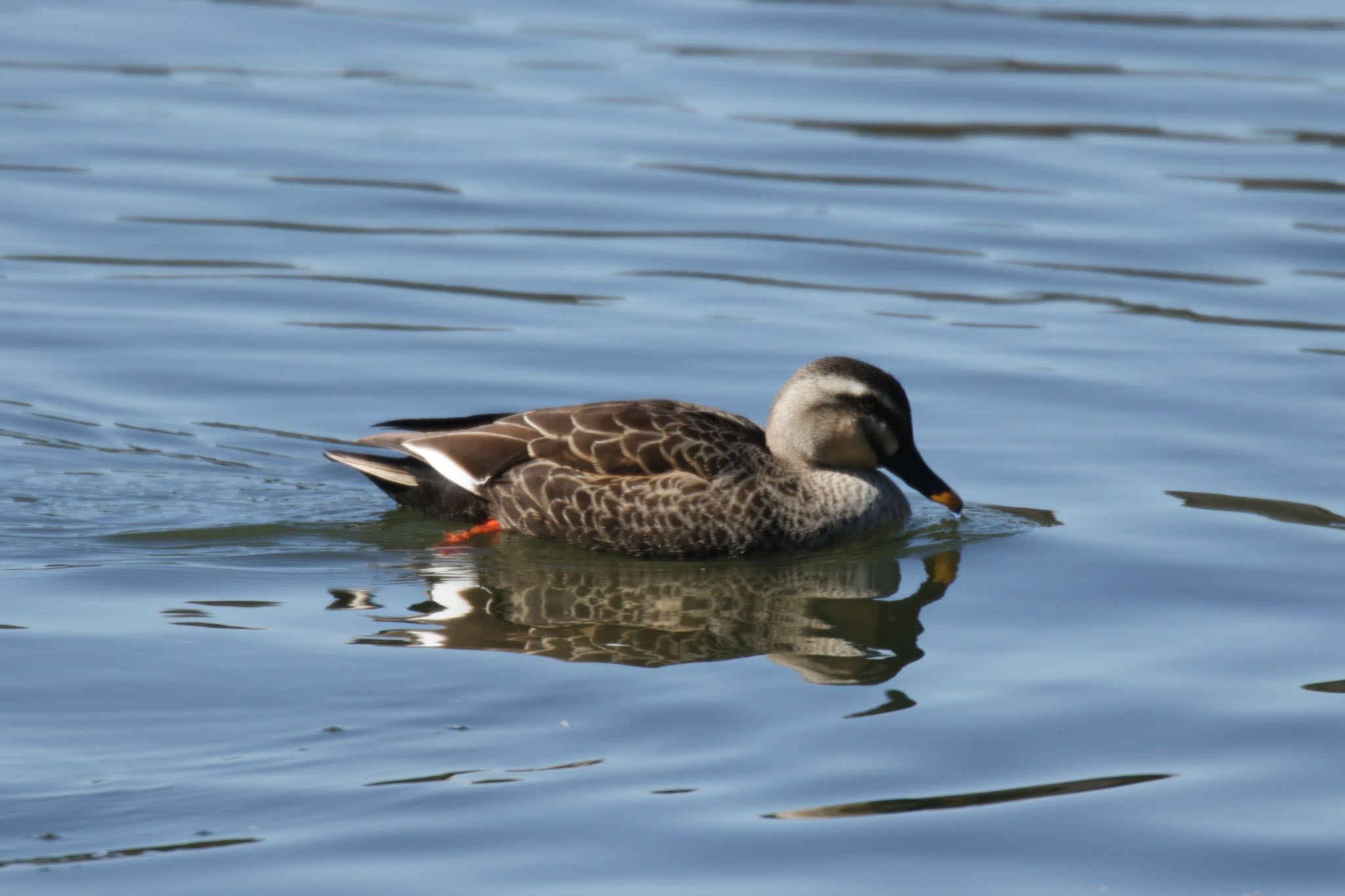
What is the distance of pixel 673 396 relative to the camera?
1254 cm

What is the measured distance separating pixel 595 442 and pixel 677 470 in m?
0.45

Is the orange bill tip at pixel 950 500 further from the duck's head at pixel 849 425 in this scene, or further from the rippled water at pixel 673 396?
the rippled water at pixel 673 396

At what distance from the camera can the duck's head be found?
10.6 m

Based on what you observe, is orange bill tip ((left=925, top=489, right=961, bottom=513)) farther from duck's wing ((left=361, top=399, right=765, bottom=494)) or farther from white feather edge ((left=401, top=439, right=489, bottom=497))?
white feather edge ((left=401, top=439, right=489, bottom=497))

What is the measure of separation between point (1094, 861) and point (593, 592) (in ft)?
11.4

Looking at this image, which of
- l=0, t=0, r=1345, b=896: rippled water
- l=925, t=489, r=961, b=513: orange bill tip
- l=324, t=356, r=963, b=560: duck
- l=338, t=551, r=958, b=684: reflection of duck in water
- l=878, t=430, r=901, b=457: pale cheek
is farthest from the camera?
Answer: l=878, t=430, r=901, b=457: pale cheek

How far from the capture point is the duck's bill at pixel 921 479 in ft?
34.6

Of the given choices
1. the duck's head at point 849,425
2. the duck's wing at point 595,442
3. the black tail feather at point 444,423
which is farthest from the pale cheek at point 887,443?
the black tail feather at point 444,423

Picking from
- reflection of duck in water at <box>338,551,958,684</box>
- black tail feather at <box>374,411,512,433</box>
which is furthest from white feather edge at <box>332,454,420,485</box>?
reflection of duck in water at <box>338,551,958,684</box>

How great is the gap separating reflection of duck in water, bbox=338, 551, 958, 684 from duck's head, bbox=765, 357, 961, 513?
55cm

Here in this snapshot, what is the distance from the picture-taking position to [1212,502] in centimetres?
1100

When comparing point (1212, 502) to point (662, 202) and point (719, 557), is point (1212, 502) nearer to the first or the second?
point (719, 557)

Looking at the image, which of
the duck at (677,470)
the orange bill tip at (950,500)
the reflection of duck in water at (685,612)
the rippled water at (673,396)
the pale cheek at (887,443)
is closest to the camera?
the rippled water at (673,396)

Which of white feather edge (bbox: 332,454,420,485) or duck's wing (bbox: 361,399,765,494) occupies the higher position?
duck's wing (bbox: 361,399,765,494)
